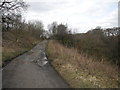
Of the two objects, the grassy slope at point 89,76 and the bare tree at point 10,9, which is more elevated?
the bare tree at point 10,9

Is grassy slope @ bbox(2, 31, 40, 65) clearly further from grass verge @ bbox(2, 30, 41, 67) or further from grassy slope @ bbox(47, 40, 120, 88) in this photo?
grassy slope @ bbox(47, 40, 120, 88)

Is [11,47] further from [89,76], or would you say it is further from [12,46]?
[89,76]

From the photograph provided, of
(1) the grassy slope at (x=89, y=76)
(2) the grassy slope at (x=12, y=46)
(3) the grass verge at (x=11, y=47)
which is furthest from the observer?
(2) the grassy slope at (x=12, y=46)

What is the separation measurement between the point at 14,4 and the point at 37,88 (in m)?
25.0

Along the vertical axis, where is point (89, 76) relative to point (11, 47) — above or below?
below

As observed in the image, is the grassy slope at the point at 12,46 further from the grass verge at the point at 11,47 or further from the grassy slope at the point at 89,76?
A: the grassy slope at the point at 89,76

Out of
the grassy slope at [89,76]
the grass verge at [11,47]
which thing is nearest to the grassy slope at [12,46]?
the grass verge at [11,47]

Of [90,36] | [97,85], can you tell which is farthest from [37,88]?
[90,36]

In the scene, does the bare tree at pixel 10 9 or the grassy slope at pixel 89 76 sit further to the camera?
the bare tree at pixel 10 9

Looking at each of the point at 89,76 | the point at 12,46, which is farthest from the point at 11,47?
the point at 89,76

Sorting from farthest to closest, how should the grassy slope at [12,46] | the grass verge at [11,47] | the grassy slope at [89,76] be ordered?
the grassy slope at [12,46] < the grass verge at [11,47] < the grassy slope at [89,76]

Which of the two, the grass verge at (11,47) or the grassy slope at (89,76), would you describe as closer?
the grassy slope at (89,76)

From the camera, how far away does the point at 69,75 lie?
10.4 meters

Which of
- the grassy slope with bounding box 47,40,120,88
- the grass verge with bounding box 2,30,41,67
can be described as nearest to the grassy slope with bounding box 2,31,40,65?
the grass verge with bounding box 2,30,41,67
